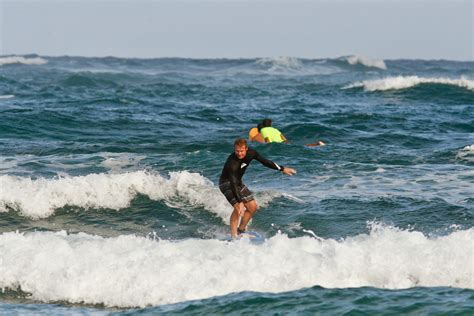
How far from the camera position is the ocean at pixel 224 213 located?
401 inches

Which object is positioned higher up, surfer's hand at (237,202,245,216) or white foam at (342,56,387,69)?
white foam at (342,56,387,69)

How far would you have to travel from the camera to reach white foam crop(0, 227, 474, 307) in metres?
10.3

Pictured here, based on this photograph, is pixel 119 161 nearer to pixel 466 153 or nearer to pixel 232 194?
pixel 232 194

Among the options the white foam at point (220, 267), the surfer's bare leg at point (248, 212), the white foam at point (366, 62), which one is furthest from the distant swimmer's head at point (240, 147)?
the white foam at point (366, 62)

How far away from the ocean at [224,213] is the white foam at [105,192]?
0.04 m

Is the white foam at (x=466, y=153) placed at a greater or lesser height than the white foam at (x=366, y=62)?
lesser

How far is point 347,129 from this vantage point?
25984mm

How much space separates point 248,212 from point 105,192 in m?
4.08

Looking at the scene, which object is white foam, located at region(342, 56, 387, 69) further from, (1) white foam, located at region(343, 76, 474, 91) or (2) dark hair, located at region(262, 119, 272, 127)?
(2) dark hair, located at region(262, 119, 272, 127)

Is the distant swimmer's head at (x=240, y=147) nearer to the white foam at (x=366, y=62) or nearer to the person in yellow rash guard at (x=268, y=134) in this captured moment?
the person in yellow rash guard at (x=268, y=134)

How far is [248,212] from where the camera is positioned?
533 inches

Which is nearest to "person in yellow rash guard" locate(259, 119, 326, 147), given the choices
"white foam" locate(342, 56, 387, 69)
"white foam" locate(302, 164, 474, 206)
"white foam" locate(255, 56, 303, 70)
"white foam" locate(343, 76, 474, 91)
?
"white foam" locate(302, 164, 474, 206)

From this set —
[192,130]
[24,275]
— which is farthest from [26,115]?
[24,275]

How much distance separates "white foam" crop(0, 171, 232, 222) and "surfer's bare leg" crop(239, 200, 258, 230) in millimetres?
1861
